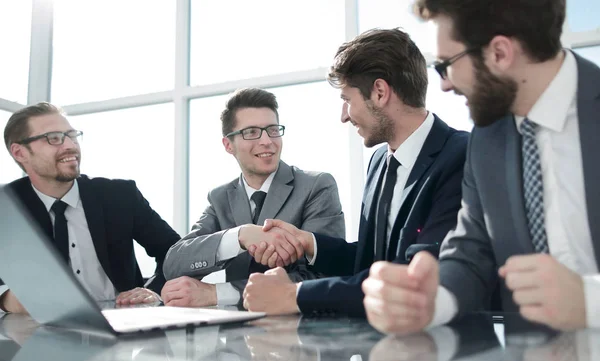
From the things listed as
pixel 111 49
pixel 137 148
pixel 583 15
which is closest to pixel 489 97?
pixel 583 15

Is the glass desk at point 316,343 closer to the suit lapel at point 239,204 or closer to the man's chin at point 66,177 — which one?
the suit lapel at point 239,204

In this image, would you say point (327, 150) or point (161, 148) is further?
point (161, 148)

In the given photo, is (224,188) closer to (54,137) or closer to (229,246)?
(229,246)

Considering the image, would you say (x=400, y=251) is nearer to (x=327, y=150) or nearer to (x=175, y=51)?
(x=327, y=150)

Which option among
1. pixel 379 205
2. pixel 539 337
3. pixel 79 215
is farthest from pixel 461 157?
pixel 79 215

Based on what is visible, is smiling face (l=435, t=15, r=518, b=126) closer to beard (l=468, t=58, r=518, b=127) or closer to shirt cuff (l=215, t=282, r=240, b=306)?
beard (l=468, t=58, r=518, b=127)

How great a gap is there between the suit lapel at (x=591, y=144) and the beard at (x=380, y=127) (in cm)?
94

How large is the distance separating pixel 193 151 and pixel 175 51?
101 centimetres

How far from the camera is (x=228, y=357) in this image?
722mm


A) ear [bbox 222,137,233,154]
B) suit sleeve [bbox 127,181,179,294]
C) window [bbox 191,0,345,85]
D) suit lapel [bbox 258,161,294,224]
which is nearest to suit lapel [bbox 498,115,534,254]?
suit lapel [bbox 258,161,294,224]

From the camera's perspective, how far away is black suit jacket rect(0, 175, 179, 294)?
2.72 meters

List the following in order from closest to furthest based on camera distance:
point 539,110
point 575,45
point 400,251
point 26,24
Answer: point 539,110
point 400,251
point 575,45
point 26,24

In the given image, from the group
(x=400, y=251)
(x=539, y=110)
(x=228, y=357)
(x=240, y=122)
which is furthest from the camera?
(x=240, y=122)

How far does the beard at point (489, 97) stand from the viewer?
4.50 feet
